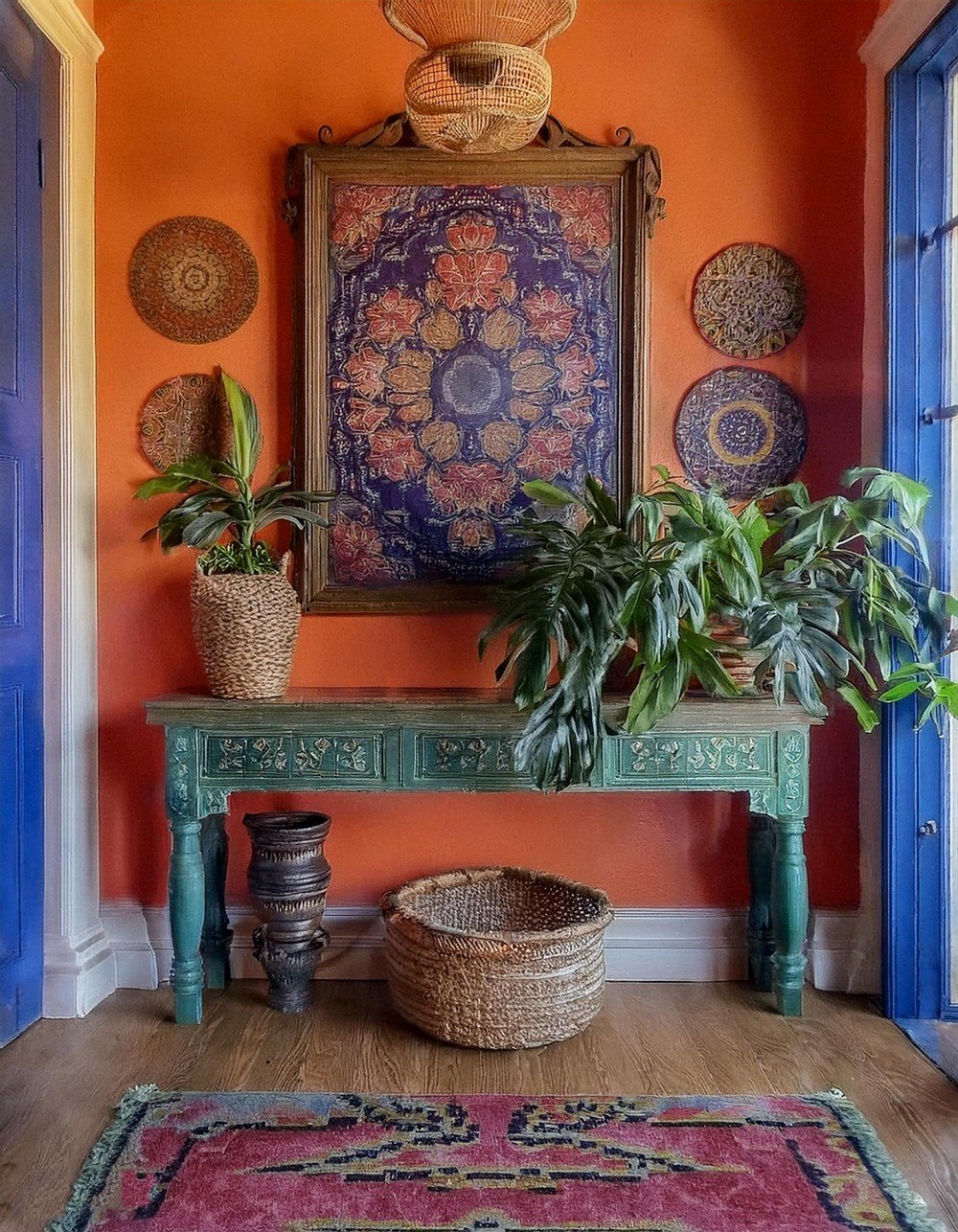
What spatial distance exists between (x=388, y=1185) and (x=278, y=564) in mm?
1517

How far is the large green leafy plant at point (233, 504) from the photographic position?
98.7 inches

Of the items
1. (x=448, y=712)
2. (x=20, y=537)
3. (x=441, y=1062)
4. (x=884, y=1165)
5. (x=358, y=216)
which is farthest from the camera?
(x=358, y=216)

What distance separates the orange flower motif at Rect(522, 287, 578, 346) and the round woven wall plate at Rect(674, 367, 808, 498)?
409 millimetres

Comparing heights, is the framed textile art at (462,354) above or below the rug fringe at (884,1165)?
above

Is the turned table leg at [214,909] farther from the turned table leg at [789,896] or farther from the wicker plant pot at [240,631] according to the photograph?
the turned table leg at [789,896]

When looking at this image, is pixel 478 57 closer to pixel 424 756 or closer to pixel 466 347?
pixel 466 347

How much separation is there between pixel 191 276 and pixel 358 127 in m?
0.65

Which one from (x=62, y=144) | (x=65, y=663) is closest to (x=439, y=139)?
(x=62, y=144)

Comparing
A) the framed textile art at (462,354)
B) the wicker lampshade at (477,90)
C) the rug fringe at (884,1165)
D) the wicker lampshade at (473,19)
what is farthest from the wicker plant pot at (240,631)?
the rug fringe at (884,1165)

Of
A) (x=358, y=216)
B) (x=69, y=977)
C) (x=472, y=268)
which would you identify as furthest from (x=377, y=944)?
(x=358, y=216)

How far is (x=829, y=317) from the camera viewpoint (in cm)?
281

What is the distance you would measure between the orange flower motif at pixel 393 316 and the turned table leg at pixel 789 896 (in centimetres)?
169

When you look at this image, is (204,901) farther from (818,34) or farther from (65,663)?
(818,34)

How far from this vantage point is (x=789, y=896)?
245cm
